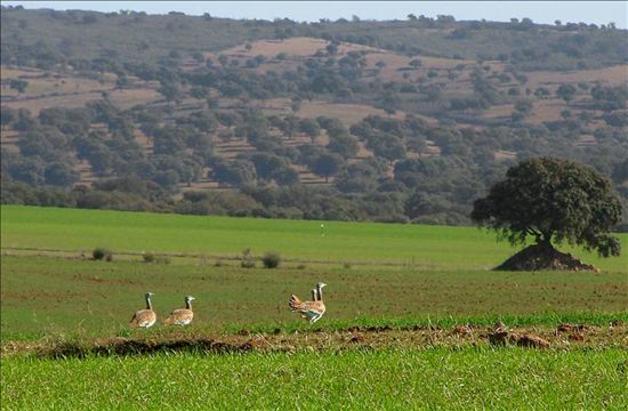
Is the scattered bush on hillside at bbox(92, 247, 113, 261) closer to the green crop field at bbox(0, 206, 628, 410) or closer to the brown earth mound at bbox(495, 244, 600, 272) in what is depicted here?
the brown earth mound at bbox(495, 244, 600, 272)

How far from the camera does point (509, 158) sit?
17388 centimetres

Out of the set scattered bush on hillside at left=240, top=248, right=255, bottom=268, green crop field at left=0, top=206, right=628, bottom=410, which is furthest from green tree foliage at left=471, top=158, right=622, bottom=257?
green crop field at left=0, top=206, right=628, bottom=410

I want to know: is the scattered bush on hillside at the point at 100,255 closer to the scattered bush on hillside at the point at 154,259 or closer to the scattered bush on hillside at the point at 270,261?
the scattered bush on hillside at the point at 154,259

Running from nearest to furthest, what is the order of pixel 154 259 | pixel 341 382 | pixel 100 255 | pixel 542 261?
pixel 341 382, pixel 542 261, pixel 100 255, pixel 154 259

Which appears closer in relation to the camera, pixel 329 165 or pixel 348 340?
pixel 348 340

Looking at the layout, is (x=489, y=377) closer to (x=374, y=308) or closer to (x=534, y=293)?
(x=374, y=308)

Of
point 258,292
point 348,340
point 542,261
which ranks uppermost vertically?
point 348,340

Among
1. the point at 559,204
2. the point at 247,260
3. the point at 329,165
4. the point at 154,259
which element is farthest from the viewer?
the point at 329,165

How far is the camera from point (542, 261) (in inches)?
2886

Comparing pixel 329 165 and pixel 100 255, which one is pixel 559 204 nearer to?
pixel 100 255

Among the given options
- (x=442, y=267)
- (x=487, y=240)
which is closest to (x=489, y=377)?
(x=442, y=267)

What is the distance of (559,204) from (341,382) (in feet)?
192

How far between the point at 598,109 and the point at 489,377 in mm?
141114

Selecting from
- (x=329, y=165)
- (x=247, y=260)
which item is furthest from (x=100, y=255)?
(x=329, y=165)
